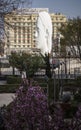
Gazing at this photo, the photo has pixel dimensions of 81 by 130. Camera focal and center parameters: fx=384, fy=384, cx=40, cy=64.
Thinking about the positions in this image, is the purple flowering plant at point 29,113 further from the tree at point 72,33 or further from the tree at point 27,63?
the tree at point 72,33

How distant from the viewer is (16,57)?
29.3 metres

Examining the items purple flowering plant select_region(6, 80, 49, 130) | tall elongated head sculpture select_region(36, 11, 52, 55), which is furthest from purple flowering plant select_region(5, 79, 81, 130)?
tall elongated head sculpture select_region(36, 11, 52, 55)

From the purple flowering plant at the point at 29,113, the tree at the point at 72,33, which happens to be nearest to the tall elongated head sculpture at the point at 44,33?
the tree at the point at 72,33

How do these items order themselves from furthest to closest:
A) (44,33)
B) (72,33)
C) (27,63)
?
(44,33) < (72,33) < (27,63)

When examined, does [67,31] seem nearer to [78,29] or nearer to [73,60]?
[78,29]

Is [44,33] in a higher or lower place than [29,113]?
higher

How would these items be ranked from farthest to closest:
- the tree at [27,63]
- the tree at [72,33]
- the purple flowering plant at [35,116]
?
the tree at [72,33] < the tree at [27,63] < the purple flowering plant at [35,116]

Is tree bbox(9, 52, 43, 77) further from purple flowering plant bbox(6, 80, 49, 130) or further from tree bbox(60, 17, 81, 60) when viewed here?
purple flowering plant bbox(6, 80, 49, 130)

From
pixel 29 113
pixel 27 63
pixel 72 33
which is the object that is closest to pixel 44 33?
pixel 72 33

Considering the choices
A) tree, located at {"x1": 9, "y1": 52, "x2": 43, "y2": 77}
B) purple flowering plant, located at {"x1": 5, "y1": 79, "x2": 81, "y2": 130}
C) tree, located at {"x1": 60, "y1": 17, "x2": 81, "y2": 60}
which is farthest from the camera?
tree, located at {"x1": 60, "y1": 17, "x2": 81, "y2": 60}

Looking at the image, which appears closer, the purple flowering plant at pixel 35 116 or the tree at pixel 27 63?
the purple flowering plant at pixel 35 116

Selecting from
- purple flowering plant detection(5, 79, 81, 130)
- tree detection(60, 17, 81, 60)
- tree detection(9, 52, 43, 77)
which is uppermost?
tree detection(60, 17, 81, 60)

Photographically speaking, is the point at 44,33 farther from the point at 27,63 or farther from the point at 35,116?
the point at 35,116

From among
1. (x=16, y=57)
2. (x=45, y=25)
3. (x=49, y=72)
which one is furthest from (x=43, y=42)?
(x=49, y=72)
